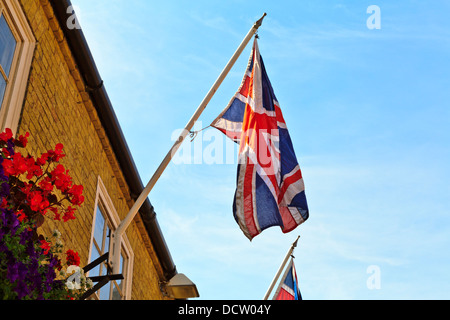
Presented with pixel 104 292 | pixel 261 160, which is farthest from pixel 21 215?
pixel 104 292

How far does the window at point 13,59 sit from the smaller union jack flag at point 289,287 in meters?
6.26

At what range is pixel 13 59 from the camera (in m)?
6.83

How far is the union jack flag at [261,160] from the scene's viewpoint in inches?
290

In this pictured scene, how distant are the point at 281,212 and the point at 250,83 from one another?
1.66 metres

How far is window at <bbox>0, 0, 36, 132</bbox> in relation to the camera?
6.51m

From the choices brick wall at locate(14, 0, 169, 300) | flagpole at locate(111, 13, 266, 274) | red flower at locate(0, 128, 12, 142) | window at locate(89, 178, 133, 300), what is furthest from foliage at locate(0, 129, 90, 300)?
window at locate(89, 178, 133, 300)

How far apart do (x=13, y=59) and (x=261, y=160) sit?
9.41 ft

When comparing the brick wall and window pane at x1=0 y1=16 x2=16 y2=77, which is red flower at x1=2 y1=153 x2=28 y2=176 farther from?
window pane at x1=0 y1=16 x2=16 y2=77

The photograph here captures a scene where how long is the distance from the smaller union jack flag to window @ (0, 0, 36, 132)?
6.26 m

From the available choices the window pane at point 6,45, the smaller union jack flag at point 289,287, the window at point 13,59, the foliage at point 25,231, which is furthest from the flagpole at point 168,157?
the smaller union jack flag at point 289,287

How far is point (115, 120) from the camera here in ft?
31.0
